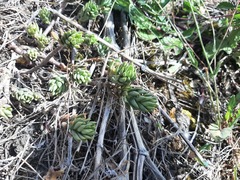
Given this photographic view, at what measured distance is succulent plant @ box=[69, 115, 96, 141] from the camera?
1422 mm

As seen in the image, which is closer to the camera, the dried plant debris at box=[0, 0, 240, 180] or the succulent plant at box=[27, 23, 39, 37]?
the dried plant debris at box=[0, 0, 240, 180]

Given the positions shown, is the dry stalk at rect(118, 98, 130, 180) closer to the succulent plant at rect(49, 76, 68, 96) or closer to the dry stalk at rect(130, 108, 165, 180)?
the dry stalk at rect(130, 108, 165, 180)

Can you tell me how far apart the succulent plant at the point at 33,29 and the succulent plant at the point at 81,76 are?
11.0 inches

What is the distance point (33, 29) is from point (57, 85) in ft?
0.99

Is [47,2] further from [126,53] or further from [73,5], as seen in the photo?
[126,53]

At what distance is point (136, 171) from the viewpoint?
1.49 m

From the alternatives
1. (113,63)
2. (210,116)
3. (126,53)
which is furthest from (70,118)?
(210,116)

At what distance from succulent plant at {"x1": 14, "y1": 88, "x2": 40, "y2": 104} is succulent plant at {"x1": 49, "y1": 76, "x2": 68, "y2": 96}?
3.2 inches

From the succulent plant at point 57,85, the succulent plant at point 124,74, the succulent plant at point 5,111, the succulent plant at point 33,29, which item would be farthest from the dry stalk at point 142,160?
the succulent plant at point 33,29

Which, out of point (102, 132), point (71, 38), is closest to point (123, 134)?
point (102, 132)

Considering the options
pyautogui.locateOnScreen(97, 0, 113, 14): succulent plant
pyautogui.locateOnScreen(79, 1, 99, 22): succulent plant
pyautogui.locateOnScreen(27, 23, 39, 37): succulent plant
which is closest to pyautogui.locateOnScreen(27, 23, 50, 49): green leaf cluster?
pyautogui.locateOnScreen(27, 23, 39, 37): succulent plant

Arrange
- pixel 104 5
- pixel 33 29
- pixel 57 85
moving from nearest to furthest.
Result: 1. pixel 57 85
2. pixel 33 29
3. pixel 104 5

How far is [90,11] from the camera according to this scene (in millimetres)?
1712

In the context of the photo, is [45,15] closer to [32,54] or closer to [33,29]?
[33,29]
